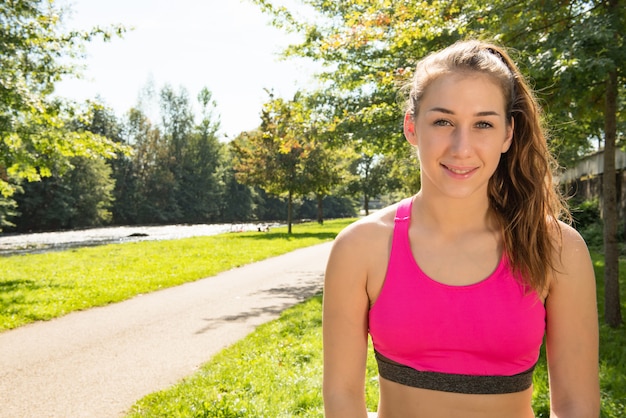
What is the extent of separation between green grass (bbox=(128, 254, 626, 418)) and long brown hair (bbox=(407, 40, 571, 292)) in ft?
9.40

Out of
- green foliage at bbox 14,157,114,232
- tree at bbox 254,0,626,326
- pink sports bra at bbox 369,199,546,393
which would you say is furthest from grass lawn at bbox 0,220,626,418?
green foliage at bbox 14,157,114,232

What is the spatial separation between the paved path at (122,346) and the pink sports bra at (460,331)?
3958 millimetres

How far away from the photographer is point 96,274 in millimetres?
12672

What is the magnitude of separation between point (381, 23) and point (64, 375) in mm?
6027

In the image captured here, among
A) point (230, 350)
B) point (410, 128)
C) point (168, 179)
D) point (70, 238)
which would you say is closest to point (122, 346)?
point (230, 350)

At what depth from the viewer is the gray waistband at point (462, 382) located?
159 centimetres

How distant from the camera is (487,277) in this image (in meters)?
1.66

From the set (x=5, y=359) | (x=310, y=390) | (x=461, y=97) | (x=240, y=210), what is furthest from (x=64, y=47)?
(x=240, y=210)

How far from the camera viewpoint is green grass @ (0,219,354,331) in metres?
8.96

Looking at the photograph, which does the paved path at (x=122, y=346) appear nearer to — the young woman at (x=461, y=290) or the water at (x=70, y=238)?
the young woman at (x=461, y=290)

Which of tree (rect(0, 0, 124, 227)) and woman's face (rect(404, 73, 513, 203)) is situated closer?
woman's face (rect(404, 73, 513, 203))

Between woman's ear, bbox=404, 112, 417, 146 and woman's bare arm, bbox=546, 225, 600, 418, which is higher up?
woman's ear, bbox=404, 112, 417, 146

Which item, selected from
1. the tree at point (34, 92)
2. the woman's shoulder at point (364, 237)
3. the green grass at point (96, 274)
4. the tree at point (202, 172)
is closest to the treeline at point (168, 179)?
the tree at point (202, 172)

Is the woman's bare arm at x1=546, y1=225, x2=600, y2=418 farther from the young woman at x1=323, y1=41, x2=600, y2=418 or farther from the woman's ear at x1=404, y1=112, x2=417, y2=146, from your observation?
the woman's ear at x1=404, y1=112, x2=417, y2=146
